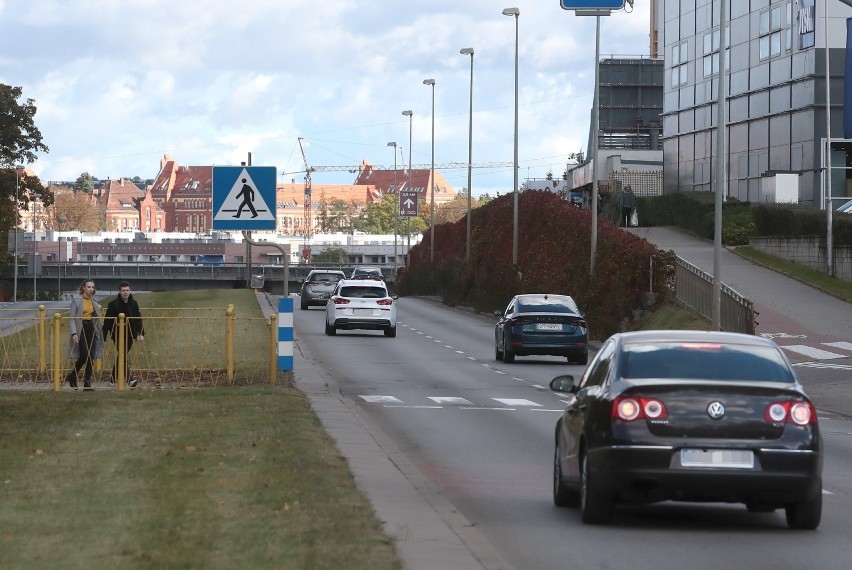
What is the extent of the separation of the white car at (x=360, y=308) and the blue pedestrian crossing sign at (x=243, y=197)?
20.9m

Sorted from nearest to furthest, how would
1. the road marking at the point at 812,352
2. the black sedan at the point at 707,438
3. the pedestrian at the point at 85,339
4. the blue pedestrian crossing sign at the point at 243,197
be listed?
the black sedan at the point at 707,438 < the blue pedestrian crossing sign at the point at 243,197 < the pedestrian at the point at 85,339 < the road marking at the point at 812,352

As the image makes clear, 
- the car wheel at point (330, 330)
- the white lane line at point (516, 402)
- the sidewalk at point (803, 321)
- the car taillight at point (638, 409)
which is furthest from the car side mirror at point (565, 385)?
the car wheel at point (330, 330)

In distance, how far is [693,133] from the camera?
72.4 m

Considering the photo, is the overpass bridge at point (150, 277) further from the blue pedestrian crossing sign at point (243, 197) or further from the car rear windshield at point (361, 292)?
the blue pedestrian crossing sign at point (243, 197)

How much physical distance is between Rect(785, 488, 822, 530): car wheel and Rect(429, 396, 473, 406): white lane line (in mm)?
12570

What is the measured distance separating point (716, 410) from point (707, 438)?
0.63 feet

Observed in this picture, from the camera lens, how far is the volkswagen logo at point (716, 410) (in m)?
10.3

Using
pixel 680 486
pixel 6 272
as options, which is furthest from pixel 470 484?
pixel 6 272

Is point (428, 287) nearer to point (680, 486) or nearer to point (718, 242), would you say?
point (718, 242)

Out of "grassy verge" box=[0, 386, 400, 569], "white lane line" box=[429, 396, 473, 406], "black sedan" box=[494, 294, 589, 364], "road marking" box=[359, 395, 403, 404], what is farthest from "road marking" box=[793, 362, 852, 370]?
"grassy verge" box=[0, 386, 400, 569]

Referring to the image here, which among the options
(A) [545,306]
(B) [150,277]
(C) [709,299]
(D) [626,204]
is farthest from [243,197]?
(B) [150,277]

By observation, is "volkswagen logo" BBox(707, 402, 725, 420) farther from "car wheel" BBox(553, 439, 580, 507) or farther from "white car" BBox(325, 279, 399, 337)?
"white car" BBox(325, 279, 399, 337)

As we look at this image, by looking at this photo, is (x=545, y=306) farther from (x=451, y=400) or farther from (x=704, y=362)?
(x=704, y=362)

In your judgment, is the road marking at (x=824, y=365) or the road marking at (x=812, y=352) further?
the road marking at (x=812, y=352)
